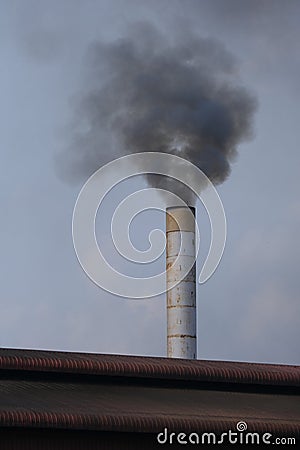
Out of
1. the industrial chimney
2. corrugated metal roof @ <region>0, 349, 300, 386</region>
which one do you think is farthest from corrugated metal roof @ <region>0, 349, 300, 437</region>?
the industrial chimney

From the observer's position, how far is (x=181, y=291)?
22500 millimetres

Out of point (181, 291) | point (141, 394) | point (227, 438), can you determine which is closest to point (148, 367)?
point (141, 394)

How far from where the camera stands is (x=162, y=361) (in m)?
15.7

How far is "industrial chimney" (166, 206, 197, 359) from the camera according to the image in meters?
22.2

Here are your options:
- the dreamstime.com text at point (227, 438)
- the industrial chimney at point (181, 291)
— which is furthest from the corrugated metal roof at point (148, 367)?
the industrial chimney at point (181, 291)

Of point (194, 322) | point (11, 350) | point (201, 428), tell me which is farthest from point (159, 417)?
point (194, 322)

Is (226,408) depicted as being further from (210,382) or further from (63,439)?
(63,439)

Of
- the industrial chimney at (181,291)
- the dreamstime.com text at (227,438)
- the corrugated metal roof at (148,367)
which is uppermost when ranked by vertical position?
the industrial chimney at (181,291)

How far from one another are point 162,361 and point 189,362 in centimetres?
50

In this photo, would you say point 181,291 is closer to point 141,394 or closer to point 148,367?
point 148,367

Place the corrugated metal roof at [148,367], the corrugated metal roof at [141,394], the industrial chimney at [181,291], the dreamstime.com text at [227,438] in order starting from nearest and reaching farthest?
the corrugated metal roof at [141,394], the dreamstime.com text at [227,438], the corrugated metal roof at [148,367], the industrial chimney at [181,291]

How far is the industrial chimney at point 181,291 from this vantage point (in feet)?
72.9

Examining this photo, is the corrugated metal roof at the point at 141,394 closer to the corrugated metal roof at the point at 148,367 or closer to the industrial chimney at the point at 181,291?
the corrugated metal roof at the point at 148,367

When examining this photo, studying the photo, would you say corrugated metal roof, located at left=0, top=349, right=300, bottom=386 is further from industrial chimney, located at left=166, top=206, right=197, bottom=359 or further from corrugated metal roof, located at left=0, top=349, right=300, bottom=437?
industrial chimney, located at left=166, top=206, right=197, bottom=359
